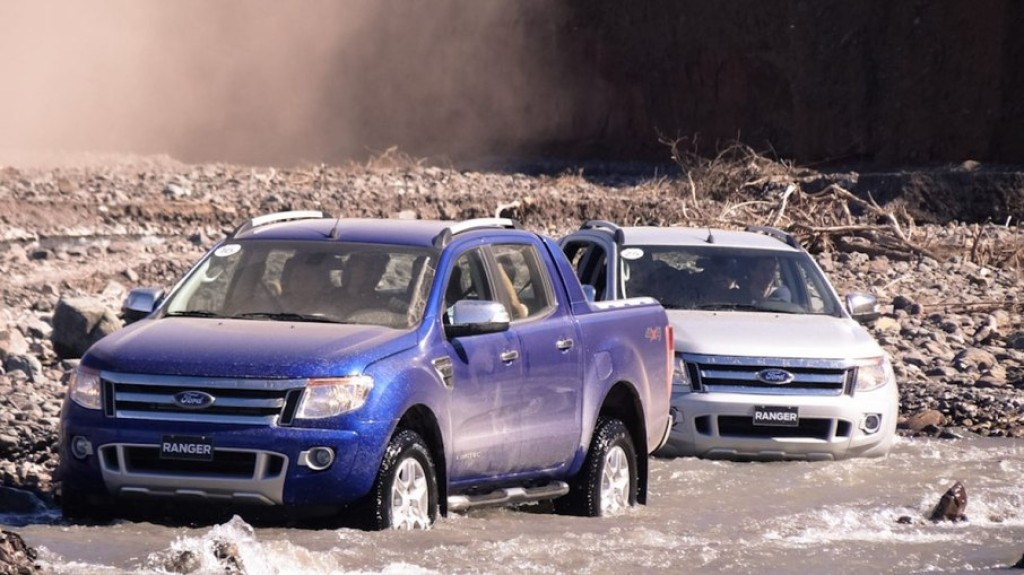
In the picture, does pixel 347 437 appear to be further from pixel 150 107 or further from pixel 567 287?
pixel 150 107

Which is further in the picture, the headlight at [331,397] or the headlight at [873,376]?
the headlight at [873,376]

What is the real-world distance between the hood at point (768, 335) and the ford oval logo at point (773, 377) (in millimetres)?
109

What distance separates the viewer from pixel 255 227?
11188 mm

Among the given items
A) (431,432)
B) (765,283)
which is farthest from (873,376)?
(431,432)

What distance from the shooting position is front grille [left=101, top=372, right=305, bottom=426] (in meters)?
9.39

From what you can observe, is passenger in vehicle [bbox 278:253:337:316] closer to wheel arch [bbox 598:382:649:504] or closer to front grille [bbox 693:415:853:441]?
wheel arch [bbox 598:382:649:504]

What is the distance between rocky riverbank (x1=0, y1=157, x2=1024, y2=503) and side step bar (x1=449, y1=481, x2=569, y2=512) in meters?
2.37

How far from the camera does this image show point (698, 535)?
1166cm

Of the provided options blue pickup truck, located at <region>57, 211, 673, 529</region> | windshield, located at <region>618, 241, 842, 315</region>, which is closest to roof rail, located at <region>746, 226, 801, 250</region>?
windshield, located at <region>618, 241, 842, 315</region>

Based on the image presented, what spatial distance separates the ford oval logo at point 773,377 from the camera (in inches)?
549

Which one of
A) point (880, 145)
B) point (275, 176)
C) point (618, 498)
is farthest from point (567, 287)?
point (880, 145)

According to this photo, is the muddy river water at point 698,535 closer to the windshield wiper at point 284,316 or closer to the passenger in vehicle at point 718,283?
the windshield wiper at point 284,316

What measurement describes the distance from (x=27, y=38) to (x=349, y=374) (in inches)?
1852

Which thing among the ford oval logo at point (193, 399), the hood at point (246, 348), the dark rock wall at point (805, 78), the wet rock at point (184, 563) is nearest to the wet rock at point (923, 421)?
the hood at point (246, 348)
